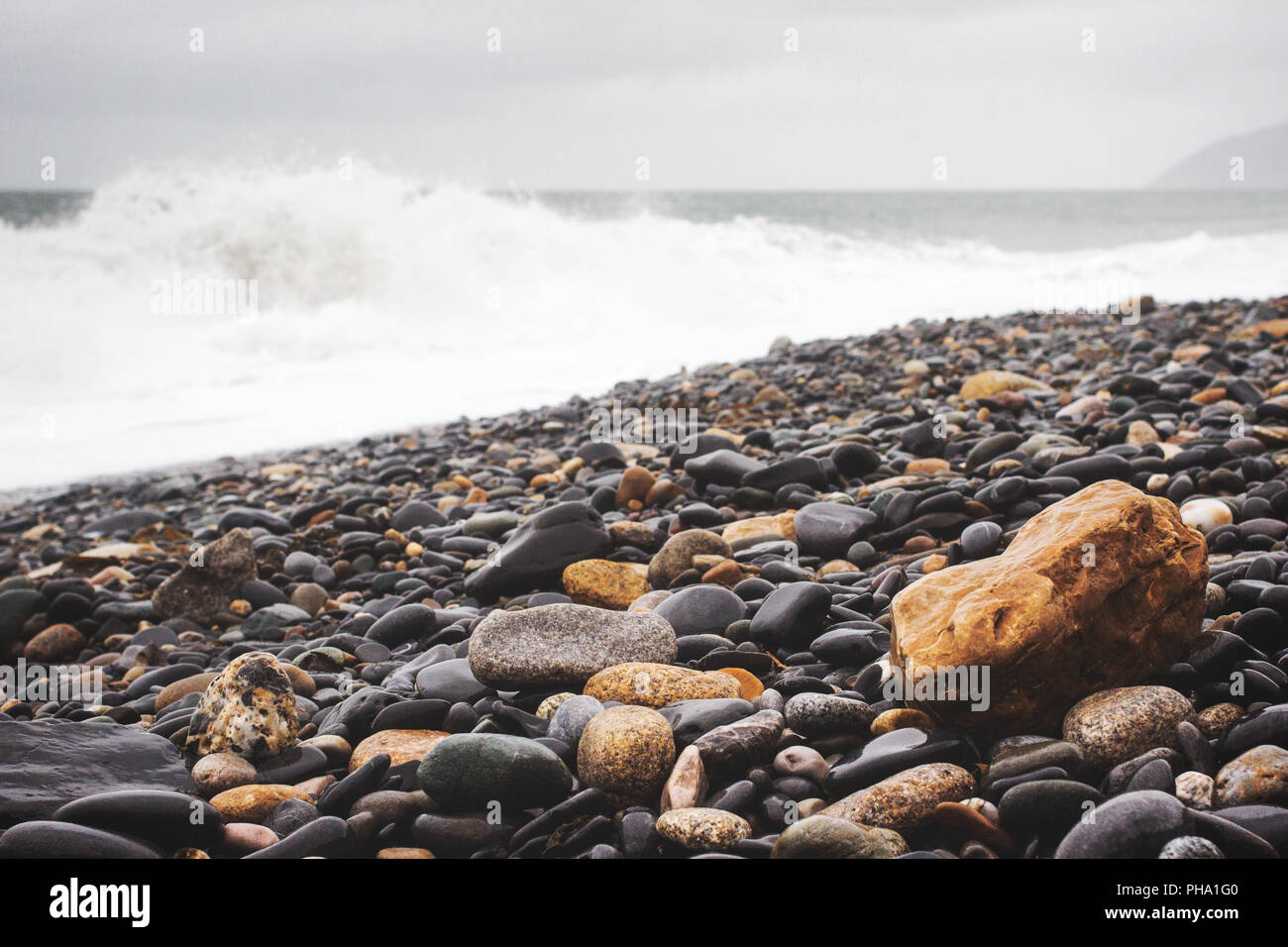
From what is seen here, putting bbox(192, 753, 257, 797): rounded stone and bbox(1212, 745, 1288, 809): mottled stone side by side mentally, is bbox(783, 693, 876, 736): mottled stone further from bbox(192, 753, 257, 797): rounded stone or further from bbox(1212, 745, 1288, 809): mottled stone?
bbox(192, 753, 257, 797): rounded stone

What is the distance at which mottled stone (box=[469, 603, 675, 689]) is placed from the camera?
2.61 m

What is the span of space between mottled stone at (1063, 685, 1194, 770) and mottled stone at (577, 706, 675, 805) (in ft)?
3.06

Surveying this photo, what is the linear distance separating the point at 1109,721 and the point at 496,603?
7.99 ft

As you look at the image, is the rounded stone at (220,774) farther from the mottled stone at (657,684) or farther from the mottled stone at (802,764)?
the mottled stone at (802,764)

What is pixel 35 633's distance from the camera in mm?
4227

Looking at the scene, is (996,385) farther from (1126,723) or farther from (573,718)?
(573,718)

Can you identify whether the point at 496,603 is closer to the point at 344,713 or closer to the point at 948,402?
the point at 344,713

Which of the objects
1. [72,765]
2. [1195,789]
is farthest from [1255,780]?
[72,765]

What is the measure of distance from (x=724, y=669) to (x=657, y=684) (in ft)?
0.92

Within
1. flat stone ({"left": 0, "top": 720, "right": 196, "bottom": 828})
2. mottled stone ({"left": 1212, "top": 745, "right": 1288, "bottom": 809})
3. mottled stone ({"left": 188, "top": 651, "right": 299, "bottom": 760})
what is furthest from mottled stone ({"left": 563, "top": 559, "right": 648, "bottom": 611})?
mottled stone ({"left": 1212, "top": 745, "right": 1288, "bottom": 809})

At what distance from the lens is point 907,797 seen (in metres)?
1.88

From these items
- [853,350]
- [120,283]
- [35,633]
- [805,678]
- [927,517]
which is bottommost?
[35,633]

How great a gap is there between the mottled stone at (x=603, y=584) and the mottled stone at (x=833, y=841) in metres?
1.65
